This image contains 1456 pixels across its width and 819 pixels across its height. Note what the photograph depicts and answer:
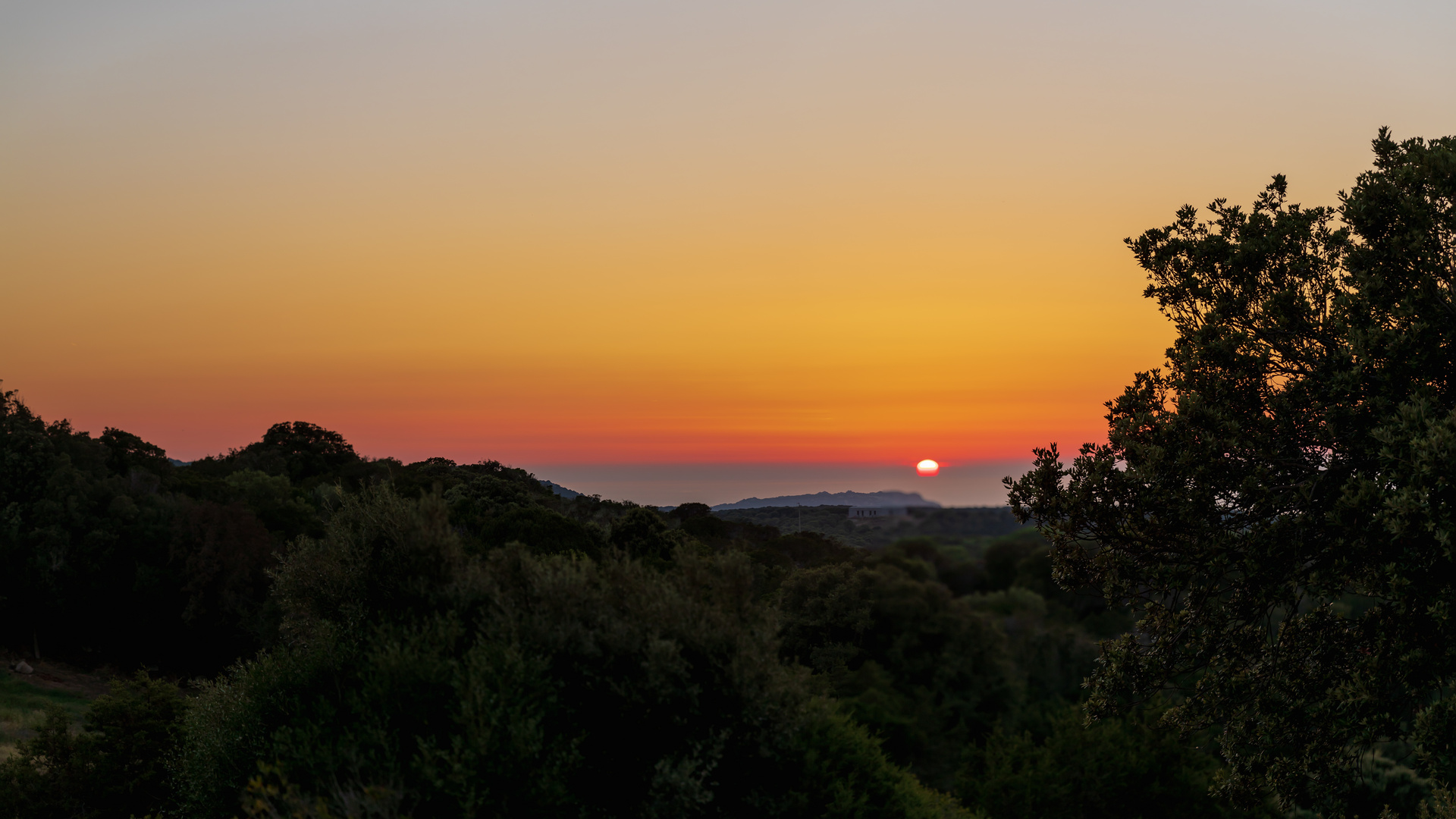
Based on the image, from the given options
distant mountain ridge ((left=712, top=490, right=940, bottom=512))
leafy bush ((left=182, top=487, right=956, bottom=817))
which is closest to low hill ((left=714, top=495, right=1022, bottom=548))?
distant mountain ridge ((left=712, top=490, right=940, bottom=512))

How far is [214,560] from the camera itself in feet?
192

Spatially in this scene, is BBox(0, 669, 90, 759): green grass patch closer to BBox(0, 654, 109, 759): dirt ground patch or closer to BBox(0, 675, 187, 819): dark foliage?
BBox(0, 654, 109, 759): dirt ground patch

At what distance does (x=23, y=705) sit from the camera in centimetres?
4691

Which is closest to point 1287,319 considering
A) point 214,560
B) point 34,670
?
point 214,560

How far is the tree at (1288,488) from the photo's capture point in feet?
47.0

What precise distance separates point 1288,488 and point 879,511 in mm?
39960

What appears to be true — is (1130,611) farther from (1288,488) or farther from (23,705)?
(23,705)

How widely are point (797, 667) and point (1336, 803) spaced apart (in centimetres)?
913

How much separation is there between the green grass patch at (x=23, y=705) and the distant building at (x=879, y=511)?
37264 millimetres

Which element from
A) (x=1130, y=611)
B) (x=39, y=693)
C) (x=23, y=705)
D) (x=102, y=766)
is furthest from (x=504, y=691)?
(x=39, y=693)

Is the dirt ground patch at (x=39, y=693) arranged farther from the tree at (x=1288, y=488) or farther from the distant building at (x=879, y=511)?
the tree at (x=1288, y=488)

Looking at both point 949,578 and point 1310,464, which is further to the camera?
point 949,578

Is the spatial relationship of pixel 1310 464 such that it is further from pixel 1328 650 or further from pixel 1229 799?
pixel 1229 799

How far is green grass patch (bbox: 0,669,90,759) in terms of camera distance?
39688 mm
